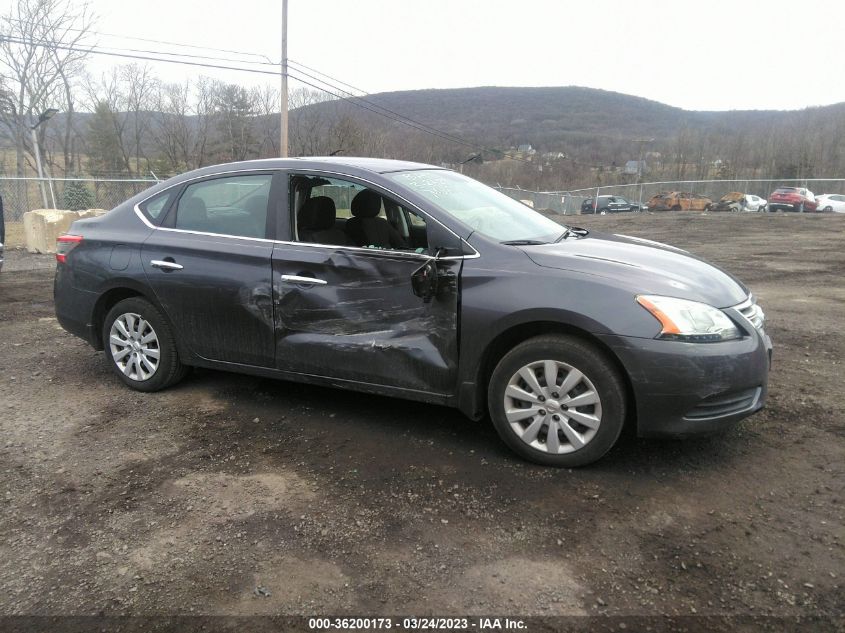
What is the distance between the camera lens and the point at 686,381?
3135mm

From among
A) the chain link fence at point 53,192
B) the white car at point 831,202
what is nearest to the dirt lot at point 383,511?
the chain link fence at point 53,192

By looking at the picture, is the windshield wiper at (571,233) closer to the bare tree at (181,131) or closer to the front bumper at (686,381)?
the front bumper at (686,381)

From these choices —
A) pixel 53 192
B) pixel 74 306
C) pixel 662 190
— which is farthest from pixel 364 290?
pixel 662 190

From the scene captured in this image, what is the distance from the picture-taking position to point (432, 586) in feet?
8.22

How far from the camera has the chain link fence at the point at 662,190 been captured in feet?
103

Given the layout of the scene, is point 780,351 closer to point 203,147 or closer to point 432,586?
point 432,586

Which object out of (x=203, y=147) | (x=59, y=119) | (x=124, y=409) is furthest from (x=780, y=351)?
(x=203, y=147)

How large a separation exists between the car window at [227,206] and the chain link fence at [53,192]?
12.1 meters

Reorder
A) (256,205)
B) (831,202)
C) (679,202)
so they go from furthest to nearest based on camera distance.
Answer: (679,202) < (831,202) < (256,205)

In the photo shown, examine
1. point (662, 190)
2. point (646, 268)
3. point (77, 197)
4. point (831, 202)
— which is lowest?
point (646, 268)

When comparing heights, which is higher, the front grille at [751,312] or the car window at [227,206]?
the car window at [227,206]

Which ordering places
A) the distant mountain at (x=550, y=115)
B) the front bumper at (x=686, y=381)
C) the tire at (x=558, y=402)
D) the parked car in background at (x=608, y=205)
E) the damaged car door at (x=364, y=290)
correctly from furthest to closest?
the distant mountain at (x=550, y=115)
the parked car in background at (x=608, y=205)
the damaged car door at (x=364, y=290)
the tire at (x=558, y=402)
the front bumper at (x=686, y=381)

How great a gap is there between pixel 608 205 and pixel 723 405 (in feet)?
124

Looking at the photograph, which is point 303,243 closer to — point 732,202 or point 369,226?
point 369,226
